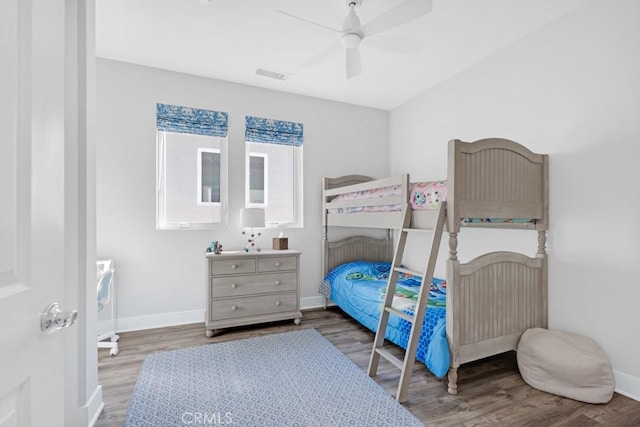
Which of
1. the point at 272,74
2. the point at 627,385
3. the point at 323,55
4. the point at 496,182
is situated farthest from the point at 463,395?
the point at 272,74

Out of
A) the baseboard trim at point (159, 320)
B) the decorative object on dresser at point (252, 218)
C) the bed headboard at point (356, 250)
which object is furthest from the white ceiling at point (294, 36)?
the baseboard trim at point (159, 320)

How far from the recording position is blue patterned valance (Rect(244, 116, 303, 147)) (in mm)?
3735

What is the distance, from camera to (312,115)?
4094 mm

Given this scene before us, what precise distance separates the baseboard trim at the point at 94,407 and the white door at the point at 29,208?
1209 millimetres

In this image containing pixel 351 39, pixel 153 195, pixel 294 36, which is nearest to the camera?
pixel 351 39

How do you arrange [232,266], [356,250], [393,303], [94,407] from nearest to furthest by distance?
1. [94,407]
2. [393,303]
3. [232,266]
4. [356,250]

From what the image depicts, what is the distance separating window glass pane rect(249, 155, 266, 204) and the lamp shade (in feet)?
1.34

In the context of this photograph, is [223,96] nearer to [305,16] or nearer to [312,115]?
[312,115]

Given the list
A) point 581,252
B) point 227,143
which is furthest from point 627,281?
point 227,143

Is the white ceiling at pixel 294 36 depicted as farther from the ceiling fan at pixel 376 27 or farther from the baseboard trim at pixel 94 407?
the baseboard trim at pixel 94 407

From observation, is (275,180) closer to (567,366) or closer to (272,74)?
(272,74)

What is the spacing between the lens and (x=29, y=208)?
0.69m

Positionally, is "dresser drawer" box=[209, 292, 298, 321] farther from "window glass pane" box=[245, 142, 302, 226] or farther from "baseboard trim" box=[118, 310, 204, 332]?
"window glass pane" box=[245, 142, 302, 226]

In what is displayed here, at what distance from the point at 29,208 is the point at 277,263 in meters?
2.78
